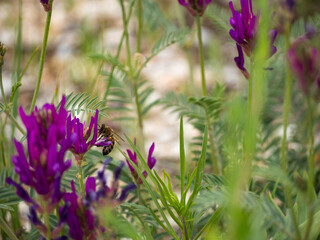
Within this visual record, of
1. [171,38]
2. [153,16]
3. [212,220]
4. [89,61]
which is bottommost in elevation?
[212,220]

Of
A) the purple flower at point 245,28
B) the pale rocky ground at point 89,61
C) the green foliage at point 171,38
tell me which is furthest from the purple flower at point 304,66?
the pale rocky ground at point 89,61

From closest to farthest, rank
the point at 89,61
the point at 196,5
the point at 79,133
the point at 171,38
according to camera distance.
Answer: the point at 79,133
the point at 196,5
the point at 171,38
the point at 89,61

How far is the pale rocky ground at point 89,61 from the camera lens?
2.66 m

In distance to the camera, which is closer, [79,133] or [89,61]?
[79,133]

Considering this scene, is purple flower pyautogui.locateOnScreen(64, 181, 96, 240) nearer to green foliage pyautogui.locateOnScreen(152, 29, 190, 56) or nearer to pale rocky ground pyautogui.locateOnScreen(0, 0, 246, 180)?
green foliage pyautogui.locateOnScreen(152, 29, 190, 56)

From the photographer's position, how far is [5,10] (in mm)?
3564

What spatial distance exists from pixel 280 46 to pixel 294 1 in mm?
680

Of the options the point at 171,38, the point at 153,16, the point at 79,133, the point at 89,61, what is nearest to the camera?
the point at 79,133

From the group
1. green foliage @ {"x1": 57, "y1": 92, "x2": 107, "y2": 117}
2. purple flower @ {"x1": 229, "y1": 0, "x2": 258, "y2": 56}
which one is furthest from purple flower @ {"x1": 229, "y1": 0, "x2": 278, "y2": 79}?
green foliage @ {"x1": 57, "y1": 92, "x2": 107, "y2": 117}

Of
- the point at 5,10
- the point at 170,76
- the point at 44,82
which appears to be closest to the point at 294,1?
the point at 170,76

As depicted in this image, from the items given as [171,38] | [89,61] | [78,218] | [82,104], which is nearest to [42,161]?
[78,218]

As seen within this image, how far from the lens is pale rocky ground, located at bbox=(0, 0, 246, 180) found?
266 cm

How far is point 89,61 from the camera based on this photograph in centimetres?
252

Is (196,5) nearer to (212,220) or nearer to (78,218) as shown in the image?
(212,220)
